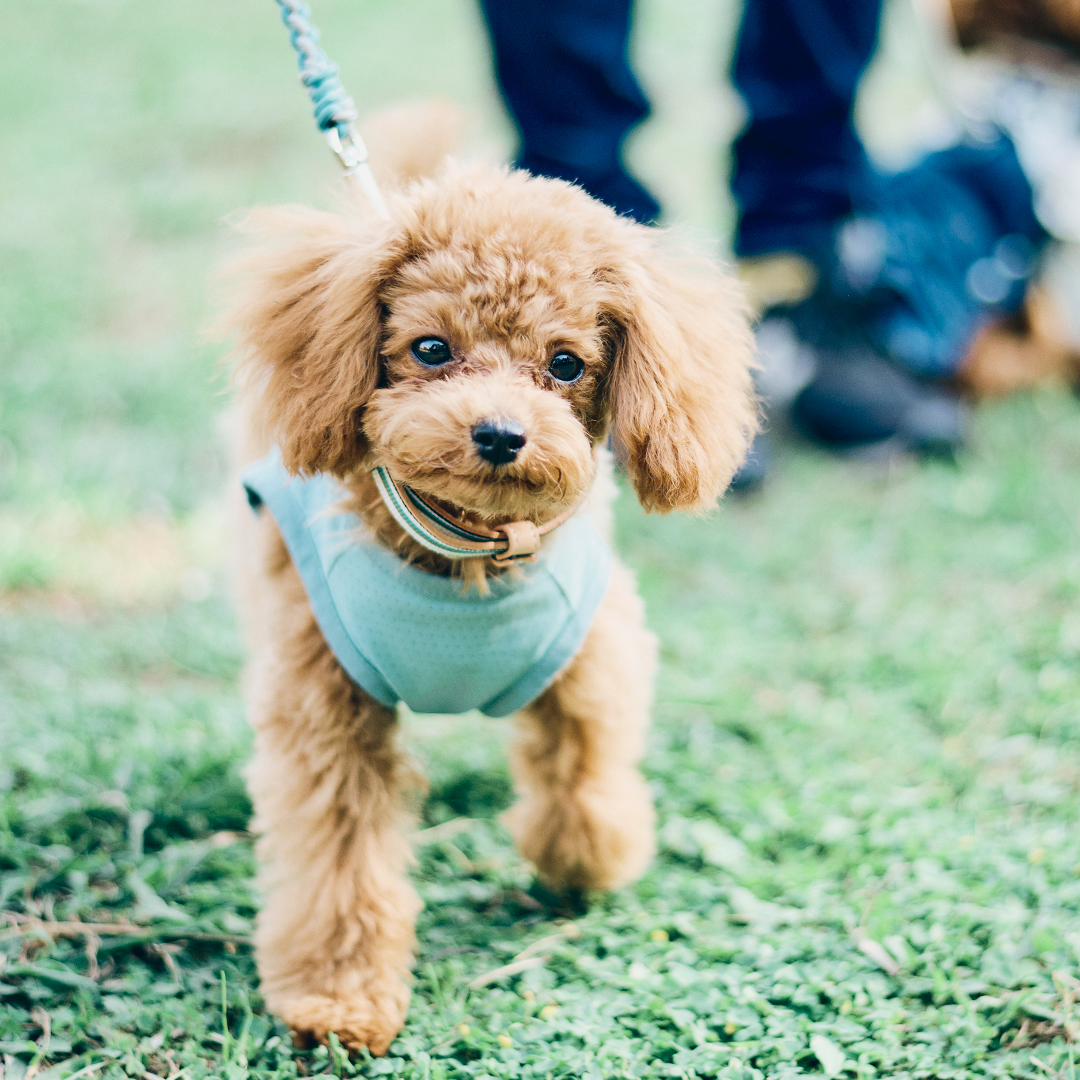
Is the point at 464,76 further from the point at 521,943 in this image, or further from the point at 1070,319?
the point at 521,943

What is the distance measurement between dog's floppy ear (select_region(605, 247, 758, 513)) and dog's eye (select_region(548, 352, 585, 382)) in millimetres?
77

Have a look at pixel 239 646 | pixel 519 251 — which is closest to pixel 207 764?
pixel 239 646

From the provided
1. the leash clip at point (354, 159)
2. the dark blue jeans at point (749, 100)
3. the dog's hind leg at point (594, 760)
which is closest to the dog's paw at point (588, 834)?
the dog's hind leg at point (594, 760)

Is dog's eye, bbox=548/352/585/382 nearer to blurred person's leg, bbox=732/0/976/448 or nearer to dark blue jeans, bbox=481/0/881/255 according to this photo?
dark blue jeans, bbox=481/0/881/255

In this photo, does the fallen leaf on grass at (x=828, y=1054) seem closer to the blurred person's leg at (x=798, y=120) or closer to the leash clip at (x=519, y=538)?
the leash clip at (x=519, y=538)

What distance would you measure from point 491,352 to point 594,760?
869 mm

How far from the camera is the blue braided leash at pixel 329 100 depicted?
188 centimetres

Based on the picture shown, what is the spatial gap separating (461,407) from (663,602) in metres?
1.82

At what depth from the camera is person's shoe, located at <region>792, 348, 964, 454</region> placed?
3.93 m

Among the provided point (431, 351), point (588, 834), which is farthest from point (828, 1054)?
point (431, 351)

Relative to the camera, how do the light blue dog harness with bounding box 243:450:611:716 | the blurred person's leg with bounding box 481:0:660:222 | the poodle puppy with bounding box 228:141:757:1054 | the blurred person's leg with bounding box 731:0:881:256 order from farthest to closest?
the blurred person's leg with bounding box 731:0:881:256, the blurred person's leg with bounding box 481:0:660:222, the light blue dog harness with bounding box 243:450:611:716, the poodle puppy with bounding box 228:141:757:1054

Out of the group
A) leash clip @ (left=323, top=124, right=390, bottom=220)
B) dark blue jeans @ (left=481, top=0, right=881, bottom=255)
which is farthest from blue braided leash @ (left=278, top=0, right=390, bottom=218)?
dark blue jeans @ (left=481, top=0, right=881, bottom=255)

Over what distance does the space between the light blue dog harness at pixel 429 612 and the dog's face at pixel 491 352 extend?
132mm

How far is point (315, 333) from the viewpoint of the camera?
1.72 m
